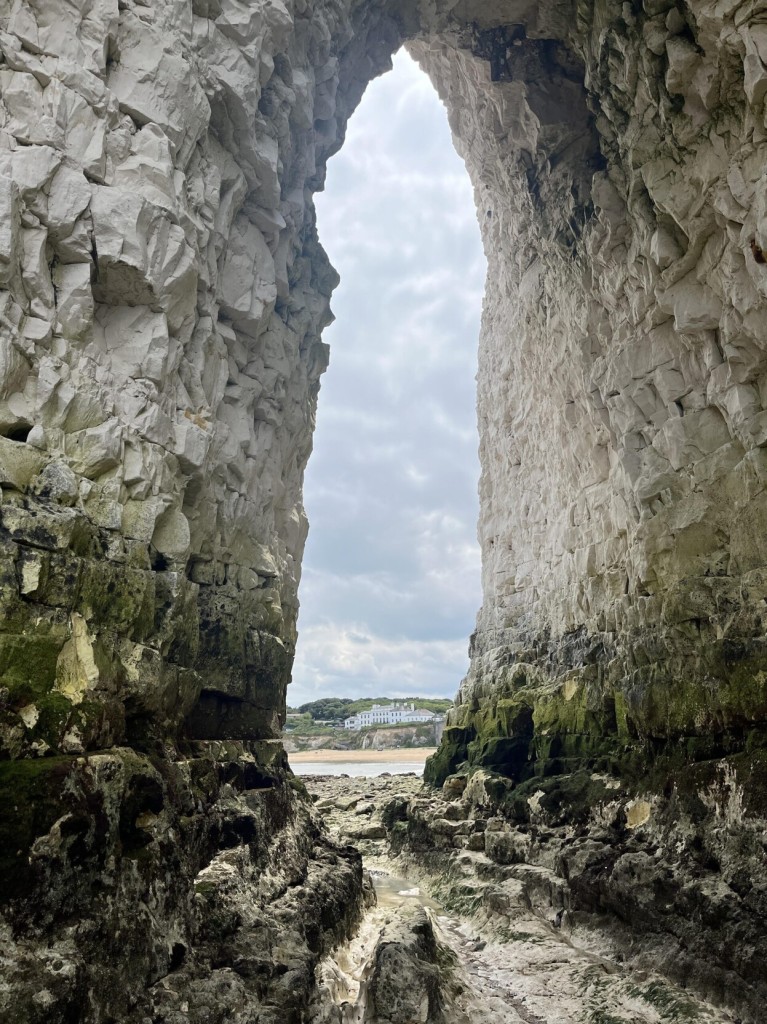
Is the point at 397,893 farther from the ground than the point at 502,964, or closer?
closer

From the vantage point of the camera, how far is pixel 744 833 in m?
12.1

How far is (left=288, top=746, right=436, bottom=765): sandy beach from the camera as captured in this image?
89.9 meters

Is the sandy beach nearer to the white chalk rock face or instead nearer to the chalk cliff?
the chalk cliff

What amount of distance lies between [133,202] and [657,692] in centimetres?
1567

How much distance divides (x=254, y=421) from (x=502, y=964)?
14360 millimetres

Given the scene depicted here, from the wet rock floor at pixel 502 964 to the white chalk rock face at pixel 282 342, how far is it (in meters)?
4.82

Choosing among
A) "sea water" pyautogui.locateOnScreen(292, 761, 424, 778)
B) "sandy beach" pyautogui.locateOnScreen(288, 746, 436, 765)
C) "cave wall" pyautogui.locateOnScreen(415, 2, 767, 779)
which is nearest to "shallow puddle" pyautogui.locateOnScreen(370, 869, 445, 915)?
"cave wall" pyautogui.locateOnScreen(415, 2, 767, 779)

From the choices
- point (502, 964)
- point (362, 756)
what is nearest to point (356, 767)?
point (362, 756)

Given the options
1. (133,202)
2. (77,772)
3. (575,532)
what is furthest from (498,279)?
(77,772)

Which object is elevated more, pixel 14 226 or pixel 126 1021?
pixel 14 226

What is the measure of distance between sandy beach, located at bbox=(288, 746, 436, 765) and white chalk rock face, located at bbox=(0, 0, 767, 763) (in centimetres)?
6876

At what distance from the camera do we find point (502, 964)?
46.9 ft

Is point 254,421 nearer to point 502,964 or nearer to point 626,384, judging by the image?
point 626,384

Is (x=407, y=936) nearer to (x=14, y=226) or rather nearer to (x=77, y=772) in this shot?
(x=77, y=772)
